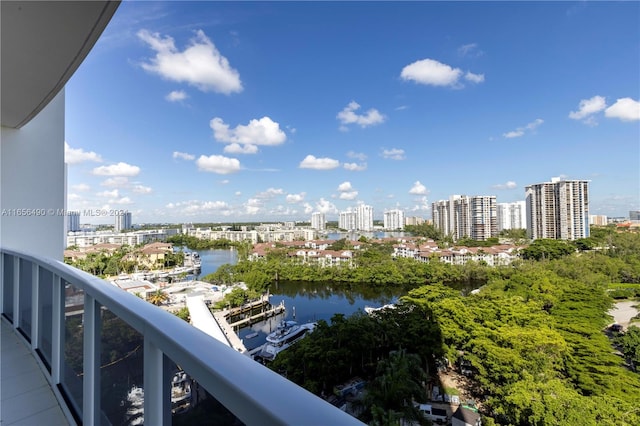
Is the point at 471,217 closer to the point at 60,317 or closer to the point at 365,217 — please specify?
the point at 365,217

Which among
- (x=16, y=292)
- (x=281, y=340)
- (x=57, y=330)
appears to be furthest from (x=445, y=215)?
(x=57, y=330)

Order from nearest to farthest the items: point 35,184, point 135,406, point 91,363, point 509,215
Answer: point 135,406, point 91,363, point 35,184, point 509,215

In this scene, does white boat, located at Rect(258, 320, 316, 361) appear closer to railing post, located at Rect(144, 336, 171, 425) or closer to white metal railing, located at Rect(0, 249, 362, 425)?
white metal railing, located at Rect(0, 249, 362, 425)

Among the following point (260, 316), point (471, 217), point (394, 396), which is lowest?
point (260, 316)

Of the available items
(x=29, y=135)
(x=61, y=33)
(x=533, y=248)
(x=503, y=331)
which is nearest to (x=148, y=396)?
(x=61, y=33)

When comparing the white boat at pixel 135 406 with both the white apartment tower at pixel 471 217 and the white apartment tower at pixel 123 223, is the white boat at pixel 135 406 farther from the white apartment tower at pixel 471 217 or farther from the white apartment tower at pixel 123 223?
the white apartment tower at pixel 471 217
